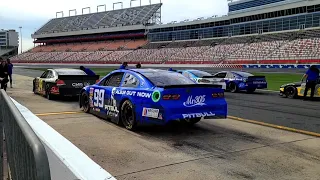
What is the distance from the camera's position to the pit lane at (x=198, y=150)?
4.41 metres

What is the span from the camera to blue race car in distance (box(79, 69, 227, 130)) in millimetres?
6449

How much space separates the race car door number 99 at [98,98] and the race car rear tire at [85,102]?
606 mm

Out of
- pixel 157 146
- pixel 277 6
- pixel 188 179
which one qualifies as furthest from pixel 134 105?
pixel 277 6

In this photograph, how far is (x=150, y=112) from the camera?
21.4 ft

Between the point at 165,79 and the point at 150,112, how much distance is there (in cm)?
106

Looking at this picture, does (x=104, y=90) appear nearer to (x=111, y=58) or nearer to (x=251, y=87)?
(x=251, y=87)

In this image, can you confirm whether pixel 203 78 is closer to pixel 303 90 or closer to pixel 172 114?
pixel 303 90

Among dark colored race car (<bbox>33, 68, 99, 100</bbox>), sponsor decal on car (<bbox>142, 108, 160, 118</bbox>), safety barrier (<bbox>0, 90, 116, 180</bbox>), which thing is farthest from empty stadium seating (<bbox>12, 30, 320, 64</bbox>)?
safety barrier (<bbox>0, 90, 116, 180</bbox>)

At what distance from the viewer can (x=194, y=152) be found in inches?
211

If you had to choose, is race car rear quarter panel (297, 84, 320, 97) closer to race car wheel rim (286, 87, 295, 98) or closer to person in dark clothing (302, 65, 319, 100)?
person in dark clothing (302, 65, 319, 100)

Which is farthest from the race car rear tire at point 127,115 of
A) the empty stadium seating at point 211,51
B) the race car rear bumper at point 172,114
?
the empty stadium seating at point 211,51

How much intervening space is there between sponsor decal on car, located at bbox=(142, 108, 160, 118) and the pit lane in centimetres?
41

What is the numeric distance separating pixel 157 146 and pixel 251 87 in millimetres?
12741

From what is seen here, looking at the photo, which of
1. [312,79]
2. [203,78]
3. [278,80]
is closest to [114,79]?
[203,78]
